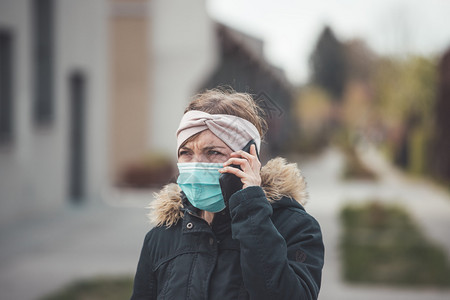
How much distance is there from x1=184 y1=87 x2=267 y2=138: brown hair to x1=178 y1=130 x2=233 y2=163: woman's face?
3.4 inches

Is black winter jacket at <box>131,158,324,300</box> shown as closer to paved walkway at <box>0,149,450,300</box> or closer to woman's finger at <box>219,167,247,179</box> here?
woman's finger at <box>219,167,247,179</box>

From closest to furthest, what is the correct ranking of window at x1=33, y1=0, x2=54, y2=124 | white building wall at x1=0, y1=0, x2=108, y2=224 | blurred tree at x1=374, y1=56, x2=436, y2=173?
white building wall at x1=0, y1=0, x2=108, y2=224 < window at x1=33, y1=0, x2=54, y2=124 < blurred tree at x1=374, y1=56, x2=436, y2=173

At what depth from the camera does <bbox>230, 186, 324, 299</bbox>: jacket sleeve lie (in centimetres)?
171

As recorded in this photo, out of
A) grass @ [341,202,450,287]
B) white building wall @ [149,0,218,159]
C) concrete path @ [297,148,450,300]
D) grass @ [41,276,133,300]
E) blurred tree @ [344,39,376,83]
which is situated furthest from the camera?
white building wall @ [149,0,218,159]

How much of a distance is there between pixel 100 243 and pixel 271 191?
7602mm

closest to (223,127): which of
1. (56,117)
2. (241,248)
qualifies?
(241,248)

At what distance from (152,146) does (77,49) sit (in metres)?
6.33

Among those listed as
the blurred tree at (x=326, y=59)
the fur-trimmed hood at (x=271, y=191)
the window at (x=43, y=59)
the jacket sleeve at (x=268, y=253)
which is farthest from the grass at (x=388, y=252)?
the window at (x=43, y=59)

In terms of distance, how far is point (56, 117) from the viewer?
12156 millimetres

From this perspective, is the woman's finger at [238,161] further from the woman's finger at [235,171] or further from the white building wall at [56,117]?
the white building wall at [56,117]

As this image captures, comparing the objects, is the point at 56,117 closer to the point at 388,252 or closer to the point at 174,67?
the point at 388,252

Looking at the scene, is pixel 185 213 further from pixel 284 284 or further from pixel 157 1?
pixel 157 1

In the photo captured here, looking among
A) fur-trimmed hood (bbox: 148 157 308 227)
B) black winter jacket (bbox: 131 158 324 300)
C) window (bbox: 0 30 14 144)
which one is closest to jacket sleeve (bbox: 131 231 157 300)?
black winter jacket (bbox: 131 158 324 300)

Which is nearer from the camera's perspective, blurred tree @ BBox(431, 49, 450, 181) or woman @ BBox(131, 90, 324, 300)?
woman @ BBox(131, 90, 324, 300)
